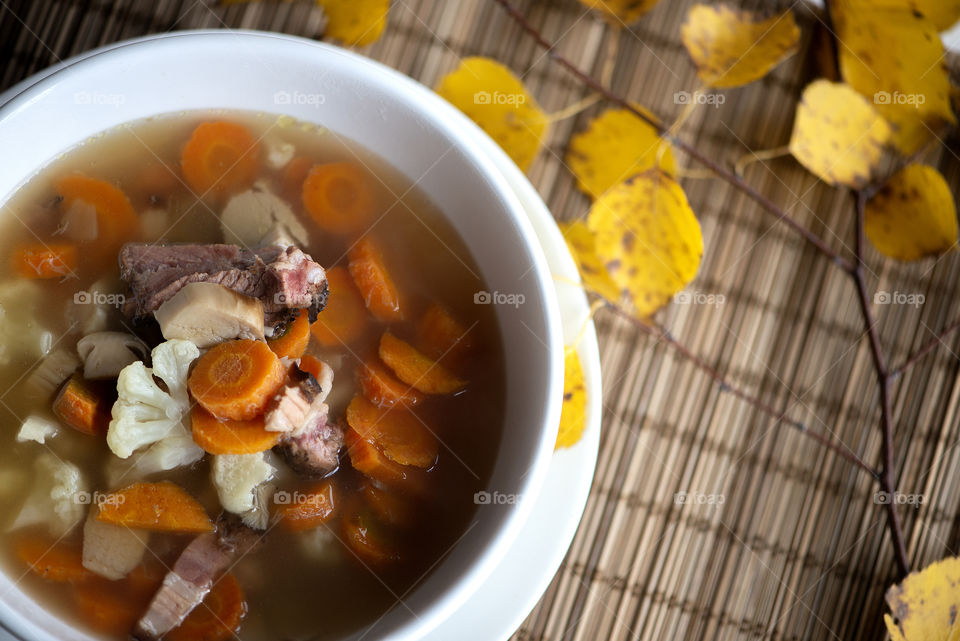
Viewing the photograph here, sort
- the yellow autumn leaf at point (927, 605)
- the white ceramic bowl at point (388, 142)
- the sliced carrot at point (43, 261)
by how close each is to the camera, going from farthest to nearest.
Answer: the yellow autumn leaf at point (927, 605) → the sliced carrot at point (43, 261) → the white ceramic bowl at point (388, 142)

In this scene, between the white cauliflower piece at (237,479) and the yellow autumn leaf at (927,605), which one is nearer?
the white cauliflower piece at (237,479)

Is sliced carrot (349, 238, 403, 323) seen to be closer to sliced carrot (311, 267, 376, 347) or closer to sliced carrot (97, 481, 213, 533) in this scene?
sliced carrot (311, 267, 376, 347)

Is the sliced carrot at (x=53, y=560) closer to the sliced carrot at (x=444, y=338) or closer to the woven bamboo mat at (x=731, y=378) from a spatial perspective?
the sliced carrot at (x=444, y=338)

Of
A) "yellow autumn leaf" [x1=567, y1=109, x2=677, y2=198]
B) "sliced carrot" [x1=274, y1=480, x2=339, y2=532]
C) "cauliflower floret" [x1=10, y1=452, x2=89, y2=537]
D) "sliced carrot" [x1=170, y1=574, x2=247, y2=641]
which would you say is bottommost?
"sliced carrot" [x1=170, y1=574, x2=247, y2=641]

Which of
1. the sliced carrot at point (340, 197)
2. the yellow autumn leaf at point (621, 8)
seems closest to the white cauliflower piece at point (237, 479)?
the sliced carrot at point (340, 197)

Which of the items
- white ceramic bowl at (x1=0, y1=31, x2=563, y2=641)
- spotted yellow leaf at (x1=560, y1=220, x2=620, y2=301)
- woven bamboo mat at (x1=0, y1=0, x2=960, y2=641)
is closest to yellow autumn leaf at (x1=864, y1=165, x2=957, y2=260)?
woven bamboo mat at (x1=0, y1=0, x2=960, y2=641)

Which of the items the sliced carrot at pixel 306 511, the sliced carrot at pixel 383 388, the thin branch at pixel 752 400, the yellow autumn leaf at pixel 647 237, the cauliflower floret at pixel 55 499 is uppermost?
the yellow autumn leaf at pixel 647 237

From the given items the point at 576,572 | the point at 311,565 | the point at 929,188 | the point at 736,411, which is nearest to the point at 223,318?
the point at 311,565
